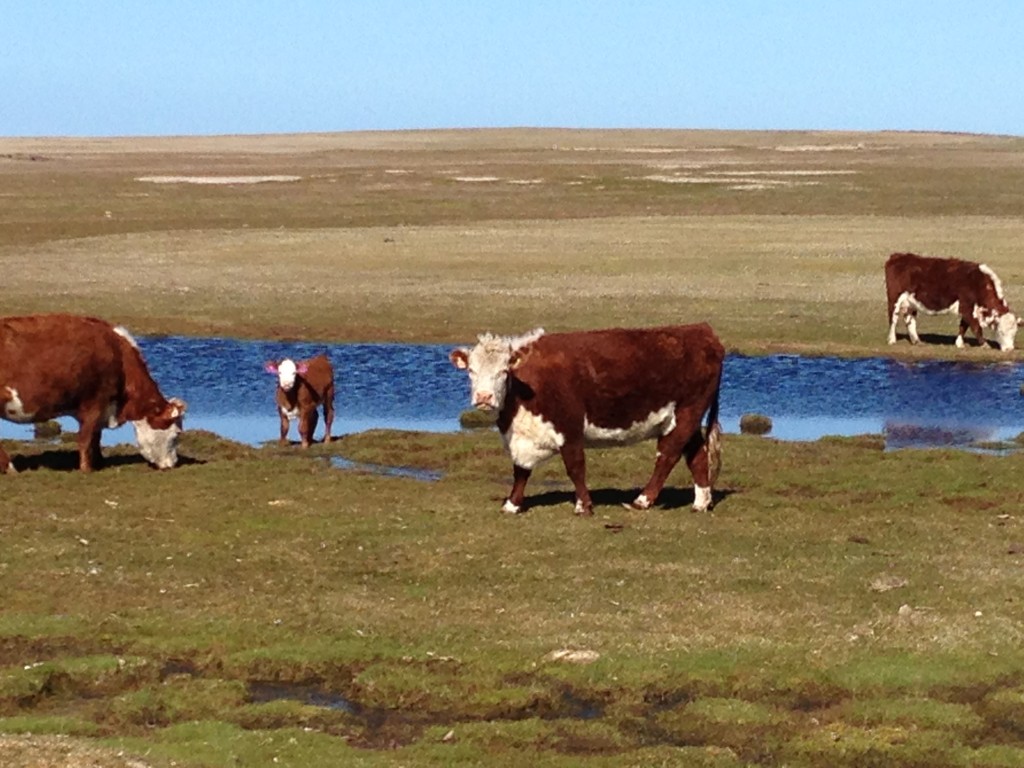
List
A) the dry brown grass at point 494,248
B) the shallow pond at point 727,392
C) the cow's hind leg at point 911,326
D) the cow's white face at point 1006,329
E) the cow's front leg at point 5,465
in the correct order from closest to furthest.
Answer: the cow's front leg at point 5,465 → the shallow pond at point 727,392 → the cow's white face at point 1006,329 → the cow's hind leg at point 911,326 → the dry brown grass at point 494,248

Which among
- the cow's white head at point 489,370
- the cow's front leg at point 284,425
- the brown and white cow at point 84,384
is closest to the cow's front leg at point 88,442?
the brown and white cow at point 84,384

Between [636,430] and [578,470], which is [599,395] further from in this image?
[578,470]

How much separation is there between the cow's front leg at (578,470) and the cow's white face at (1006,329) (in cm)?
1721

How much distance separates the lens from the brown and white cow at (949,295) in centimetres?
3281

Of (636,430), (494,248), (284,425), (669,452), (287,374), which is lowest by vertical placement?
(494,248)

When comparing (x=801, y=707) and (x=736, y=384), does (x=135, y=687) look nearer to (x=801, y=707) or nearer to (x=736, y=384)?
(x=801, y=707)

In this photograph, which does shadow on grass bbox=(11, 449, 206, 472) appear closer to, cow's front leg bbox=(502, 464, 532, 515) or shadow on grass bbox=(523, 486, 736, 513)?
shadow on grass bbox=(523, 486, 736, 513)

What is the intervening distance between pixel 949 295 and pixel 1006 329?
1399 millimetres

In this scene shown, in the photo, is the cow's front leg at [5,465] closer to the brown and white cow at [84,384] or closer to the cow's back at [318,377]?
the brown and white cow at [84,384]

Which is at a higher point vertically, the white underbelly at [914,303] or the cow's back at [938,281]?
the cow's back at [938,281]

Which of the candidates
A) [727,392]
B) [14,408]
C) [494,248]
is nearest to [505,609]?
[14,408]

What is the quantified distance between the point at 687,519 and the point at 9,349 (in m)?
7.76

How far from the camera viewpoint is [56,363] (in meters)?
19.5

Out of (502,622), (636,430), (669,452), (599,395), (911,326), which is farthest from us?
(911,326)
